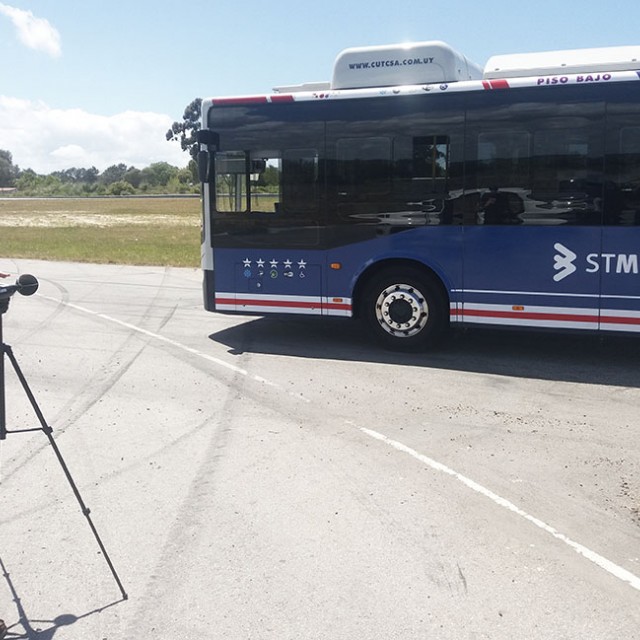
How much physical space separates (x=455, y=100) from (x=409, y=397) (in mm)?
3478

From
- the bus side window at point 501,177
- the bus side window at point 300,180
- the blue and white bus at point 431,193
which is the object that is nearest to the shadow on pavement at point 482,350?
the blue and white bus at point 431,193

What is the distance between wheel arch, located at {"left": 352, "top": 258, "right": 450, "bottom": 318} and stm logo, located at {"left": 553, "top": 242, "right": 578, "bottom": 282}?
1.28 meters

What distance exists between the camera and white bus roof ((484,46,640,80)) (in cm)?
826

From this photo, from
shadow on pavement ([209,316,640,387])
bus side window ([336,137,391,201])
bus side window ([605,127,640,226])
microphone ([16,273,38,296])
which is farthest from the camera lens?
bus side window ([336,137,391,201])

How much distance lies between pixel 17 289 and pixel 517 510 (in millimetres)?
3142

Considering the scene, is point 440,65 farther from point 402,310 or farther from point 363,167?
point 402,310

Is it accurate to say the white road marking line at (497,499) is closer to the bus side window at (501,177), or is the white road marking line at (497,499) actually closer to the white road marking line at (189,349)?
the white road marking line at (189,349)

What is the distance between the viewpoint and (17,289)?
3.53 metres

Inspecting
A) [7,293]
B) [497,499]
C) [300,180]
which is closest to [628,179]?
[300,180]

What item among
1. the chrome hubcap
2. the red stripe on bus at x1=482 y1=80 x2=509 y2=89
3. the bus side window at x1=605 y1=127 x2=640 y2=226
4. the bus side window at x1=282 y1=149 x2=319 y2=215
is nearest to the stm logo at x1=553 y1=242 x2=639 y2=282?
the bus side window at x1=605 y1=127 x2=640 y2=226

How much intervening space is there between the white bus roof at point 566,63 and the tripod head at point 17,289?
259 inches

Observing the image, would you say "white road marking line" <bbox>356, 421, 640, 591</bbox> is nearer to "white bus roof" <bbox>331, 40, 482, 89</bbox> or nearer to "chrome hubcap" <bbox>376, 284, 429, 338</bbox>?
"chrome hubcap" <bbox>376, 284, 429, 338</bbox>

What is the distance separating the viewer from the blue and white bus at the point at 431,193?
8305 millimetres

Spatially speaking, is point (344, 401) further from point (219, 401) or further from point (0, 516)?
point (0, 516)
